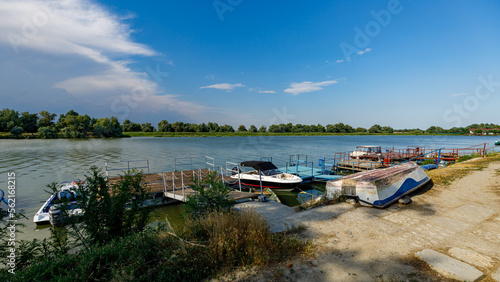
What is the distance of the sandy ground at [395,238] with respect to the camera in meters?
3.97

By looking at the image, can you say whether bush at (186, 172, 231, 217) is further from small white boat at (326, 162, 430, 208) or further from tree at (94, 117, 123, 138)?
tree at (94, 117, 123, 138)

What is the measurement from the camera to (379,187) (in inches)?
309

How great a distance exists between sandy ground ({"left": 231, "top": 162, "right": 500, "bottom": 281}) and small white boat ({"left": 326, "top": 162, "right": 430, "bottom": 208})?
1.25ft

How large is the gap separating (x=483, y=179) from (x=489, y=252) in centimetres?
988

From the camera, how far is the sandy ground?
13.0 feet

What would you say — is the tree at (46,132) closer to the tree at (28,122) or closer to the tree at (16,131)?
the tree at (16,131)

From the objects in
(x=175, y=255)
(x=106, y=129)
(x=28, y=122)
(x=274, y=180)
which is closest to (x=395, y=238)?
(x=175, y=255)

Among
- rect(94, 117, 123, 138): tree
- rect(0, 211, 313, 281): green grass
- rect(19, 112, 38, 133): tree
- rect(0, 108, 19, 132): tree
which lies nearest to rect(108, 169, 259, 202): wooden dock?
rect(0, 211, 313, 281): green grass

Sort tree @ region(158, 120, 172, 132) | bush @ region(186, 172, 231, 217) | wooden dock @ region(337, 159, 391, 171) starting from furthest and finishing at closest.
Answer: tree @ region(158, 120, 172, 132), wooden dock @ region(337, 159, 391, 171), bush @ region(186, 172, 231, 217)

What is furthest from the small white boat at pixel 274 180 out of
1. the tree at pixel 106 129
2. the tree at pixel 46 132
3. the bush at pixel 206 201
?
the tree at pixel 46 132

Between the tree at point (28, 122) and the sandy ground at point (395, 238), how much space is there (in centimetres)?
12179

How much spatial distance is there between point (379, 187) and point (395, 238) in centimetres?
279

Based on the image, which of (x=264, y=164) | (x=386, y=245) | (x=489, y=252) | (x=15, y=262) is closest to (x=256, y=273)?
(x=386, y=245)

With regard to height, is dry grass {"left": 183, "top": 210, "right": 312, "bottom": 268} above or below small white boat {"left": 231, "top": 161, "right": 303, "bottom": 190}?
above
